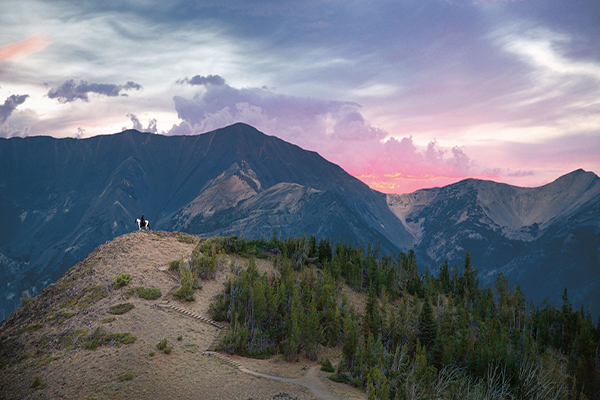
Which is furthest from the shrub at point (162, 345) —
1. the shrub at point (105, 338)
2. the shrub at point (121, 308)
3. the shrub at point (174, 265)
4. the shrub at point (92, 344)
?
the shrub at point (174, 265)

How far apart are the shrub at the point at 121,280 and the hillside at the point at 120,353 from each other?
0.43m

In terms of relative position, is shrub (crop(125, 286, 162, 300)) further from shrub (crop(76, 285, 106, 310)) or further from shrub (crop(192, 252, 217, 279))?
shrub (crop(192, 252, 217, 279))

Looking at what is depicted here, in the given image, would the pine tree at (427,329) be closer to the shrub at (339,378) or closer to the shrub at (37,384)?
the shrub at (339,378)

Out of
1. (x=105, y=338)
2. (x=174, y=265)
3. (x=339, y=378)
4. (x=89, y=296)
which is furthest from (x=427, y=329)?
(x=89, y=296)

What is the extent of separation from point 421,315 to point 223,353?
859 inches

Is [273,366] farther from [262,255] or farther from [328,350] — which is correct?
[262,255]

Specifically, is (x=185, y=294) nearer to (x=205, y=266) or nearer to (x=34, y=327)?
(x=205, y=266)

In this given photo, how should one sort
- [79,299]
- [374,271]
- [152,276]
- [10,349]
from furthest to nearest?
1. [374,271]
2. [152,276]
3. [79,299]
4. [10,349]

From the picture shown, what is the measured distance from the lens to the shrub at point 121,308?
32062 millimetres

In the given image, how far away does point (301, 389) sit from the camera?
26062 millimetres

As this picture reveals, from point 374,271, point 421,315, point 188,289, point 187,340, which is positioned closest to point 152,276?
point 188,289

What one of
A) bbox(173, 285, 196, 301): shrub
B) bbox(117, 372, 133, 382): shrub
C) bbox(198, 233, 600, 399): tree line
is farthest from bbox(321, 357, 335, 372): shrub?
bbox(117, 372, 133, 382): shrub

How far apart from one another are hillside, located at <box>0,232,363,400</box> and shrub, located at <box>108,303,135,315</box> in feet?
1.22

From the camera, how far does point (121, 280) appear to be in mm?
36438
